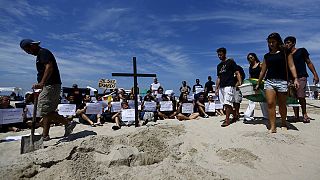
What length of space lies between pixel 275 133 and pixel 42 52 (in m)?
4.60

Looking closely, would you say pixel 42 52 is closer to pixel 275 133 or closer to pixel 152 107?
pixel 275 133

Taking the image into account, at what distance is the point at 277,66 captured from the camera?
5.45 meters

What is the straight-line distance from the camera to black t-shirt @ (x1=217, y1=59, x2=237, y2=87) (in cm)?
656

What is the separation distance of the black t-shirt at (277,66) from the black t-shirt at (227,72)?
1.13 meters

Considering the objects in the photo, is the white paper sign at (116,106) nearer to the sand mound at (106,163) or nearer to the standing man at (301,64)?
the sand mound at (106,163)

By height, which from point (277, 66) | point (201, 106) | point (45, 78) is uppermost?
point (277, 66)

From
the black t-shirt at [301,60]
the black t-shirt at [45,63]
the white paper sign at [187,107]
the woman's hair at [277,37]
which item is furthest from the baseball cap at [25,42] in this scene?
the white paper sign at [187,107]

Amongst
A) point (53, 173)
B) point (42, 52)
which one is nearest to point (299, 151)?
point (53, 173)

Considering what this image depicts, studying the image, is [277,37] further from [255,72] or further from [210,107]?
[210,107]

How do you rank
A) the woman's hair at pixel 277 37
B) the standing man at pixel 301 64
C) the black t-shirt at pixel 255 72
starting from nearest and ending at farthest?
1. the woman's hair at pixel 277 37
2. the standing man at pixel 301 64
3. the black t-shirt at pixel 255 72

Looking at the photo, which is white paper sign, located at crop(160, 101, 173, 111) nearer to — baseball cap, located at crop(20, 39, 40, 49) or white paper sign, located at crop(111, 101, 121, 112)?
white paper sign, located at crop(111, 101, 121, 112)

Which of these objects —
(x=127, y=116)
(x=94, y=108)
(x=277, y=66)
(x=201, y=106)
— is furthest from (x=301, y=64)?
(x=94, y=108)

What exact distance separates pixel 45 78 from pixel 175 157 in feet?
9.02

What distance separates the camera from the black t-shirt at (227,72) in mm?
6562
